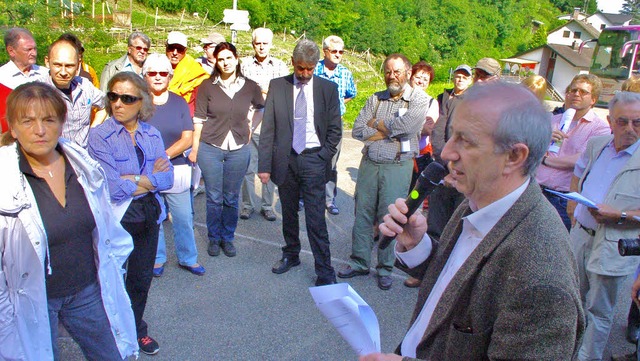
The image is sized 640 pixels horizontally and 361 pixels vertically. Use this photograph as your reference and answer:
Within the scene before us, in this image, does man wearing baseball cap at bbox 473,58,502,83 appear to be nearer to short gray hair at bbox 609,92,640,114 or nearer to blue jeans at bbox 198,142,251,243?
short gray hair at bbox 609,92,640,114

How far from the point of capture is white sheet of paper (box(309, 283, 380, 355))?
1718 millimetres

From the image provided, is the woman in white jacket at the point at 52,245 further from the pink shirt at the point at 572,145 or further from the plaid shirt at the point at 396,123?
the pink shirt at the point at 572,145

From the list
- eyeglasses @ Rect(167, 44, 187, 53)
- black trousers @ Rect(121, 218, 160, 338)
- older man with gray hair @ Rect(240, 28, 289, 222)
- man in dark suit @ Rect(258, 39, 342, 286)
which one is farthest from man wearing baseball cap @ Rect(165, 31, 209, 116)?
black trousers @ Rect(121, 218, 160, 338)

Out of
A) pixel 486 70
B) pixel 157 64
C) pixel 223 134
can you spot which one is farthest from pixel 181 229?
pixel 486 70

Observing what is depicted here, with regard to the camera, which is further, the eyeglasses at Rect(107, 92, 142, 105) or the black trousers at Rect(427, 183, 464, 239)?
the black trousers at Rect(427, 183, 464, 239)

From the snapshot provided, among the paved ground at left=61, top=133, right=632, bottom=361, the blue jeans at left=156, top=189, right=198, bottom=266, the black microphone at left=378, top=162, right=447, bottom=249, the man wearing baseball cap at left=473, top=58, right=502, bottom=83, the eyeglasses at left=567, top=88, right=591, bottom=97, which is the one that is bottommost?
the paved ground at left=61, top=133, right=632, bottom=361

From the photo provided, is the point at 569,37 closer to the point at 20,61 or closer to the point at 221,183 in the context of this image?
the point at 221,183

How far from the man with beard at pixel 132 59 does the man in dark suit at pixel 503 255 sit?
16.2ft

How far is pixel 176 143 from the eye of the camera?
4.38 metres

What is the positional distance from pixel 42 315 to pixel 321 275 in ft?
8.75

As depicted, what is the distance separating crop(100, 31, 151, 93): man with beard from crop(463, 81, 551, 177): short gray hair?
501 cm

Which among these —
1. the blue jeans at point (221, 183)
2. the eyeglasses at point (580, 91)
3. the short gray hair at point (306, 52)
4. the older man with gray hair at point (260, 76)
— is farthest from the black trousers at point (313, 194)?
the eyeglasses at point (580, 91)

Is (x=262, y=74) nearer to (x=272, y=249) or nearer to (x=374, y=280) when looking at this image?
(x=272, y=249)

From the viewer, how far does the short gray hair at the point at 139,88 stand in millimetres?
3346
